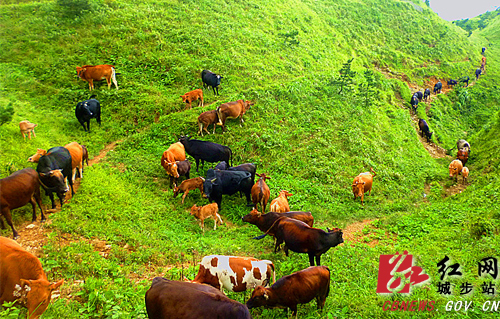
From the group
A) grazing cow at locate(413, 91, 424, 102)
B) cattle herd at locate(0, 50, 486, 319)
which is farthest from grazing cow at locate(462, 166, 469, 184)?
grazing cow at locate(413, 91, 424, 102)

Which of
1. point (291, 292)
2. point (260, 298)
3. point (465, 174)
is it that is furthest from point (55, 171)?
point (465, 174)

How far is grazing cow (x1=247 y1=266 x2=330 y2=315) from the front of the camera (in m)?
6.24

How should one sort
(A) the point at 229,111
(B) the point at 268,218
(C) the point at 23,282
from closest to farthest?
(C) the point at 23,282 < (B) the point at 268,218 < (A) the point at 229,111

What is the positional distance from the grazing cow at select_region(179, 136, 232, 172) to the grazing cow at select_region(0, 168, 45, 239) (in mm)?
6494

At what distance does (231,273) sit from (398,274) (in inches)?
196

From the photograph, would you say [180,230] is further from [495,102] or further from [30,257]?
[495,102]

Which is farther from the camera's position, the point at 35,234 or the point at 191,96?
the point at 191,96

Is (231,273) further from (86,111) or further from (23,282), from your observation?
(86,111)

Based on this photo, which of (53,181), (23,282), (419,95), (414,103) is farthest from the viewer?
(419,95)

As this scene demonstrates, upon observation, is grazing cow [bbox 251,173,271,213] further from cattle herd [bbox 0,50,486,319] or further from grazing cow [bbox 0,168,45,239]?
grazing cow [bbox 0,168,45,239]

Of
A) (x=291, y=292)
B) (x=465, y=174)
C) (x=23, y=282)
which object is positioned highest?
(x=23, y=282)

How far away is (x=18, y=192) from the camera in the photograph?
8.38 m

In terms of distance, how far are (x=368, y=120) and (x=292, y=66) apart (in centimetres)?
825

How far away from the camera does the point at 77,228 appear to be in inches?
340
